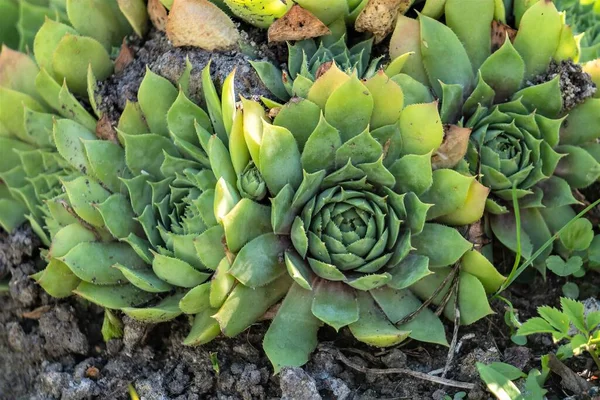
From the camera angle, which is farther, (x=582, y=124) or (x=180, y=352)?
(x=582, y=124)

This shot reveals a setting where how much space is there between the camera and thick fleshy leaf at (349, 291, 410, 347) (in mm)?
1946

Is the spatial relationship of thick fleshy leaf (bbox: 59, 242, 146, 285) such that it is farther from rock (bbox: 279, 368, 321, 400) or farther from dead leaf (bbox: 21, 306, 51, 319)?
rock (bbox: 279, 368, 321, 400)

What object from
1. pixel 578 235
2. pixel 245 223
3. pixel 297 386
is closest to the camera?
pixel 297 386

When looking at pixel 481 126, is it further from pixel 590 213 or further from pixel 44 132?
pixel 44 132

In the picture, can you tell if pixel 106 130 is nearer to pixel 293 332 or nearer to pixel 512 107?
pixel 293 332

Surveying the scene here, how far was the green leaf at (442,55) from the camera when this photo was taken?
2260 mm

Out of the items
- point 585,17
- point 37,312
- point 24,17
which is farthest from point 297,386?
point 585,17

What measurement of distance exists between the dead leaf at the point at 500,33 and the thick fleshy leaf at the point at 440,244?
66 cm

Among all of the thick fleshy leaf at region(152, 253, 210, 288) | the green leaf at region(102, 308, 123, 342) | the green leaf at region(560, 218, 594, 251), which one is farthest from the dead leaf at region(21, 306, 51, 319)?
the green leaf at region(560, 218, 594, 251)

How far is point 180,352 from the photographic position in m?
2.18

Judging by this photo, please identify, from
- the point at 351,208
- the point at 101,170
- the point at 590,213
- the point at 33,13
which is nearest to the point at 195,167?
the point at 101,170

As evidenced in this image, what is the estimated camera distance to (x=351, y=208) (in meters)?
2.05

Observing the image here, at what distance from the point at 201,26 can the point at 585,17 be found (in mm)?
1518

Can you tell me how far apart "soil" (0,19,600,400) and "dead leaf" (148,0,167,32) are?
36mm
